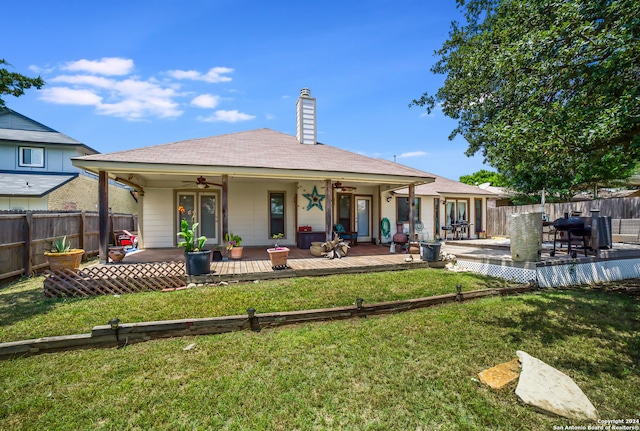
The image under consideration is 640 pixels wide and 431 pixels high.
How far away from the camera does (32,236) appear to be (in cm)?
713

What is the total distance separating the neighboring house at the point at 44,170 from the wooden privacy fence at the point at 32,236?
8664 mm

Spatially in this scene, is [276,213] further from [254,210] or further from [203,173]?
[203,173]

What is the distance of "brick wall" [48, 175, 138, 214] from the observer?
16031mm

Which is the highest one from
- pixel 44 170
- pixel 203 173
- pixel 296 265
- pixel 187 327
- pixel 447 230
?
pixel 44 170

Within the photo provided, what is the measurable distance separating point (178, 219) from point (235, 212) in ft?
6.84

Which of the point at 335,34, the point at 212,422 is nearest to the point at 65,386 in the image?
the point at 212,422

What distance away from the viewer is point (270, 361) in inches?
130

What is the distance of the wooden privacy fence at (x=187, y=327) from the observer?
11.4 feet

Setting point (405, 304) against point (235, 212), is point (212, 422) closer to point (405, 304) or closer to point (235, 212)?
point (405, 304)

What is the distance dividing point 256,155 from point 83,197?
51.9ft

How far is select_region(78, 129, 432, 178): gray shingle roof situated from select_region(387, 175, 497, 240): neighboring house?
14.5 feet

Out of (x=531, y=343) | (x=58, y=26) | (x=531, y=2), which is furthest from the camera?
(x=58, y=26)

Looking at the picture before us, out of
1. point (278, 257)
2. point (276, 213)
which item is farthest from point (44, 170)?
A: point (278, 257)

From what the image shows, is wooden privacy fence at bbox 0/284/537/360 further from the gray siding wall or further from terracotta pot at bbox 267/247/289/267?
the gray siding wall
